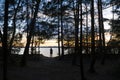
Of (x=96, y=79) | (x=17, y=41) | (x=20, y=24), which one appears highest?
(x=20, y=24)

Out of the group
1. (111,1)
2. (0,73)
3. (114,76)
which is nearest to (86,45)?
(111,1)

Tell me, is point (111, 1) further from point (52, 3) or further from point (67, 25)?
point (67, 25)

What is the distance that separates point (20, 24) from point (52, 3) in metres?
11.0

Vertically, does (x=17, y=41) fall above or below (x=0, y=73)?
above

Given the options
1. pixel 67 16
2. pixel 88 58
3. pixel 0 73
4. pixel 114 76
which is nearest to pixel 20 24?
pixel 67 16

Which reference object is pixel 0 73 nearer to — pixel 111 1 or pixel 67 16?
pixel 111 1

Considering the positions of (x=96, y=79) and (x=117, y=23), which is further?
(x=117, y=23)

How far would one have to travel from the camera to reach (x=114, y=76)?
17719 mm

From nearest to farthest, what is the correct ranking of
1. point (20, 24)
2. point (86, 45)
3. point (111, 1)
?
1. point (111, 1)
2. point (20, 24)
3. point (86, 45)

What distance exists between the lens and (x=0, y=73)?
16500 mm

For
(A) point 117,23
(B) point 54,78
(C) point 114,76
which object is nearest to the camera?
(B) point 54,78

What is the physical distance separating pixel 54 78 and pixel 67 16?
1433 cm

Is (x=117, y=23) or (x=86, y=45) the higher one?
(x=117, y=23)

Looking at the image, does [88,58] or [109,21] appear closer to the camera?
[109,21]
